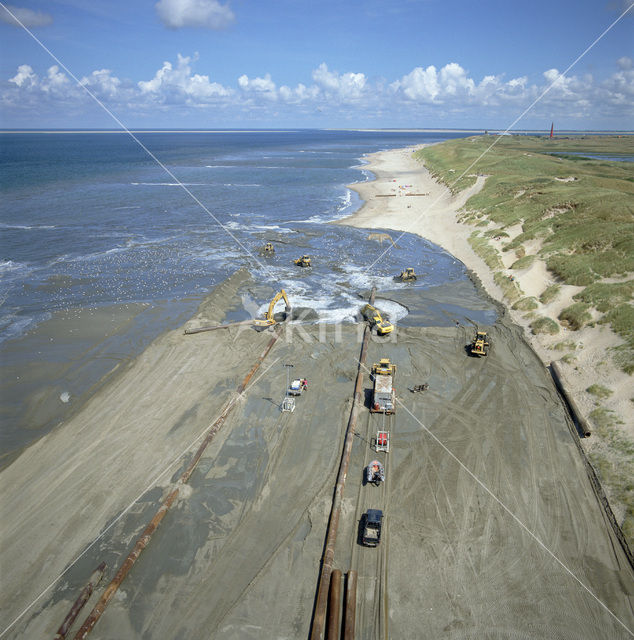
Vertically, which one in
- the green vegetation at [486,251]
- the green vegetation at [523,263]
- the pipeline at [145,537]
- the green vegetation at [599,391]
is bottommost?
the pipeline at [145,537]

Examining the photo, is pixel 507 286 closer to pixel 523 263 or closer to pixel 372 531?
pixel 523 263

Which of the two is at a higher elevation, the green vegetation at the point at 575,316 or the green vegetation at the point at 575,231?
the green vegetation at the point at 575,231

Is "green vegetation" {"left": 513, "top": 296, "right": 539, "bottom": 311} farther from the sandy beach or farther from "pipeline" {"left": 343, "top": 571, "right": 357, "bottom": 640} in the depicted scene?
A: "pipeline" {"left": 343, "top": 571, "right": 357, "bottom": 640}

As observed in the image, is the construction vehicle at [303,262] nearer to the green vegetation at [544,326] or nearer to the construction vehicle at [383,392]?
the construction vehicle at [383,392]

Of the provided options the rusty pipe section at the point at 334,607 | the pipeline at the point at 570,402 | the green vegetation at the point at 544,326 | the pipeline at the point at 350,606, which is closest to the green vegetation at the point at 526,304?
the green vegetation at the point at 544,326

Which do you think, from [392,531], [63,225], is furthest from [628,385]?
[63,225]
